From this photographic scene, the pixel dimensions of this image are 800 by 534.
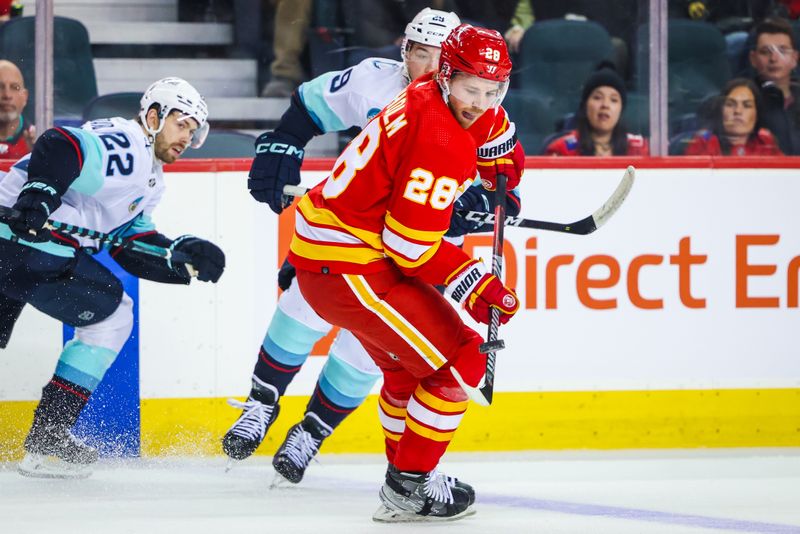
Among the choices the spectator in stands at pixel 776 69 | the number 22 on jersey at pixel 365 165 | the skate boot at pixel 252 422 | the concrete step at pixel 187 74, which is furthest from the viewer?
the spectator in stands at pixel 776 69

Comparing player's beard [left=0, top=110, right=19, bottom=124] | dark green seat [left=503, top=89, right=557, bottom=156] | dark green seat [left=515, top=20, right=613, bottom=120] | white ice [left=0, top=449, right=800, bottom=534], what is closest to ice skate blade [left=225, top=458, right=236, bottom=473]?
white ice [left=0, top=449, right=800, bottom=534]

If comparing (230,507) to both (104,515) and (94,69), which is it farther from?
(94,69)

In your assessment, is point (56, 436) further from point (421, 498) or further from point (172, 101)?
point (421, 498)

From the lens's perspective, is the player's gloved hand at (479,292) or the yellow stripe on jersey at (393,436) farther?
the yellow stripe on jersey at (393,436)

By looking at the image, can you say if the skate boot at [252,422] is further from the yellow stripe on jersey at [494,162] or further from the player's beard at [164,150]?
the yellow stripe on jersey at [494,162]

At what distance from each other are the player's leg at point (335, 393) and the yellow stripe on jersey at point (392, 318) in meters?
0.68

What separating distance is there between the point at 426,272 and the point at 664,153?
1.50 metres

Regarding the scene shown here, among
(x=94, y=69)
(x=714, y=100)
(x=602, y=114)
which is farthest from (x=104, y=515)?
(x=714, y=100)

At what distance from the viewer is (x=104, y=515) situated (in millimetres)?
3193

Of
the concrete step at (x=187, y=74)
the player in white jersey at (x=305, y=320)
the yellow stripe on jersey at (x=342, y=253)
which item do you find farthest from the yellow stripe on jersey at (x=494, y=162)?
the concrete step at (x=187, y=74)

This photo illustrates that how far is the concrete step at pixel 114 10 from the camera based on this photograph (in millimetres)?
4027

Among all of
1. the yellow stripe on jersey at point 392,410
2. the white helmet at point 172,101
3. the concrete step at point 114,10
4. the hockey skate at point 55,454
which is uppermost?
the concrete step at point 114,10

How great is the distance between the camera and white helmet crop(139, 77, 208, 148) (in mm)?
3615

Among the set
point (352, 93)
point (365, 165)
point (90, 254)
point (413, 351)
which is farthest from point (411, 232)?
point (90, 254)
